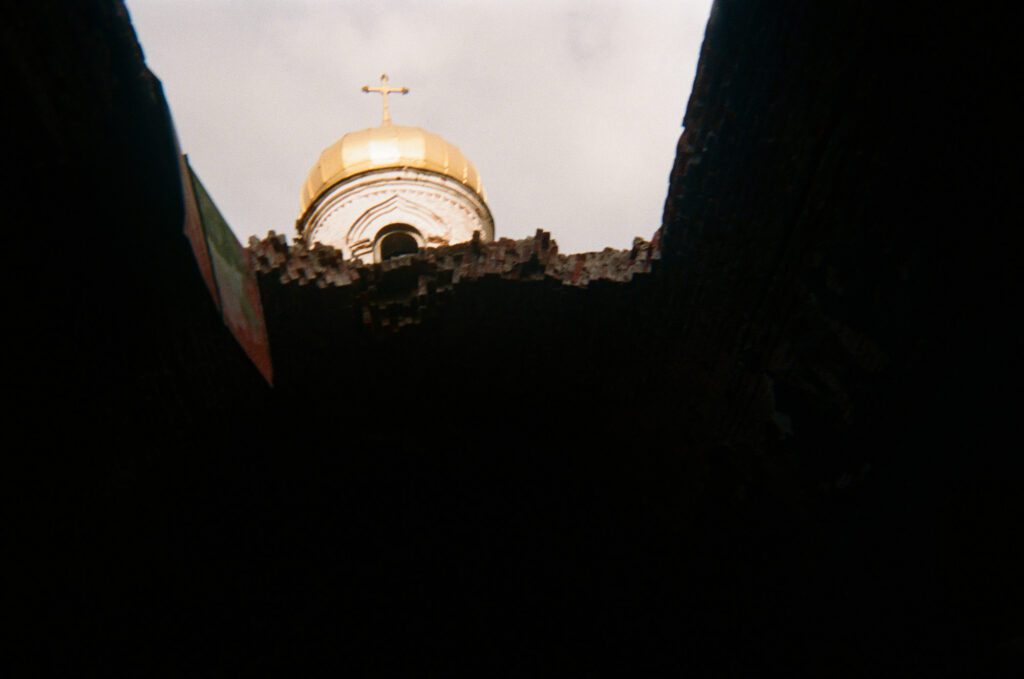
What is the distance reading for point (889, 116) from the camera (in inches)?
160

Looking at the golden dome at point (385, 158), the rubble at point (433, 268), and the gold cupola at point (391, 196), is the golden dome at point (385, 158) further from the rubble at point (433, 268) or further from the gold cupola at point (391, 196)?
the rubble at point (433, 268)

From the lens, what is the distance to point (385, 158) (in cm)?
1605

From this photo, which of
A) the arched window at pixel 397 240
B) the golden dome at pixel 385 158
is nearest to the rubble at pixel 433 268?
the arched window at pixel 397 240

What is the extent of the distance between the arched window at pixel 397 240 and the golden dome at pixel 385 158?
1.00 m

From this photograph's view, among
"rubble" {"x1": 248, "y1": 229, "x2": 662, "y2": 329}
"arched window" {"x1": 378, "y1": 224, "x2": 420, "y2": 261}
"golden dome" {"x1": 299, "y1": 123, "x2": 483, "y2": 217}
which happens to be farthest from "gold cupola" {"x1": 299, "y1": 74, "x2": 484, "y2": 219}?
"rubble" {"x1": 248, "y1": 229, "x2": 662, "y2": 329}

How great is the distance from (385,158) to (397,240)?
126 centimetres

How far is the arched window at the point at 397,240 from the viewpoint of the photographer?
15.6 meters

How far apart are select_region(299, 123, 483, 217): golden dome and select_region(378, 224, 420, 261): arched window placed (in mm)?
998

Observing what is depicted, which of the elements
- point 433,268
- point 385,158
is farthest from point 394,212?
point 433,268

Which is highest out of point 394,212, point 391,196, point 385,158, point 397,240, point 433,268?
point 385,158

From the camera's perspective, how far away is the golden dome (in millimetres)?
16031

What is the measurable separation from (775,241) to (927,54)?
1155mm

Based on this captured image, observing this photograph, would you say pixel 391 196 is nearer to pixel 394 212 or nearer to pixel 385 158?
pixel 394 212

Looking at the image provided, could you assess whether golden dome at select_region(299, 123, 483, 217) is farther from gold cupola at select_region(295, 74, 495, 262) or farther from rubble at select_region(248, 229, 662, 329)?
rubble at select_region(248, 229, 662, 329)
